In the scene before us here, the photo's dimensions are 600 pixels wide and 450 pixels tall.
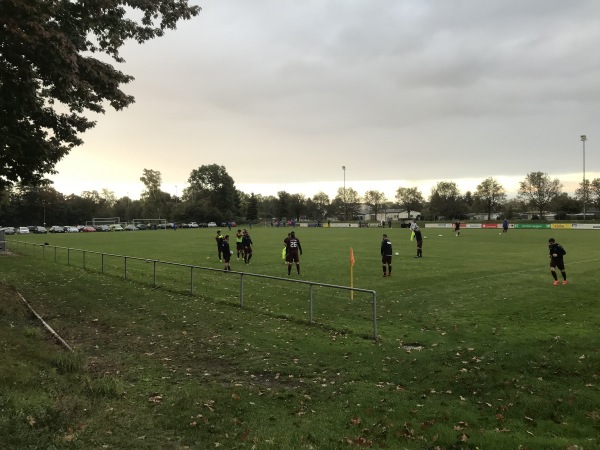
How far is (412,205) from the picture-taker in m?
158

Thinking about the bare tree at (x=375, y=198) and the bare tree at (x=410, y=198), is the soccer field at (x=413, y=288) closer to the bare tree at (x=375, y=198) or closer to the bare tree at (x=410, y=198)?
the bare tree at (x=410, y=198)

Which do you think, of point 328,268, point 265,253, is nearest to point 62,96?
point 328,268

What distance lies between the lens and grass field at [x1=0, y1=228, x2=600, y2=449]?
5.77 m

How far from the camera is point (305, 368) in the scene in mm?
8531

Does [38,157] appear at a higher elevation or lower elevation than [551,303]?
higher

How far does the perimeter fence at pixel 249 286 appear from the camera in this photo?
41.9 ft

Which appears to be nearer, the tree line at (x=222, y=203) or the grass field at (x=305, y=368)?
the grass field at (x=305, y=368)

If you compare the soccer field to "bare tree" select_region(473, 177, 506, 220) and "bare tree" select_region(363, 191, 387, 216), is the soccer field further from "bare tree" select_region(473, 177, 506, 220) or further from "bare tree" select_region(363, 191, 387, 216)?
"bare tree" select_region(363, 191, 387, 216)

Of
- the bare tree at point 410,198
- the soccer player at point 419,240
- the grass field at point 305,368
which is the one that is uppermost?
the bare tree at point 410,198

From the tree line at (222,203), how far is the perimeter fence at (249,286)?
9936 cm

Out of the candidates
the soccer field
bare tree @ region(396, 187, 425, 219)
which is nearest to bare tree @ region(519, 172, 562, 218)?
bare tree @ region(396, 187, 425, 219)

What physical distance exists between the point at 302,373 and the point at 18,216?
430ft

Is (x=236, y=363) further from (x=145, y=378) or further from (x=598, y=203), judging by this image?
(x=598, y=203)

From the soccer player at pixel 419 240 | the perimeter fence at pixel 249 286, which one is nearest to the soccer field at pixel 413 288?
the perimeter fence at pixel 249 286
